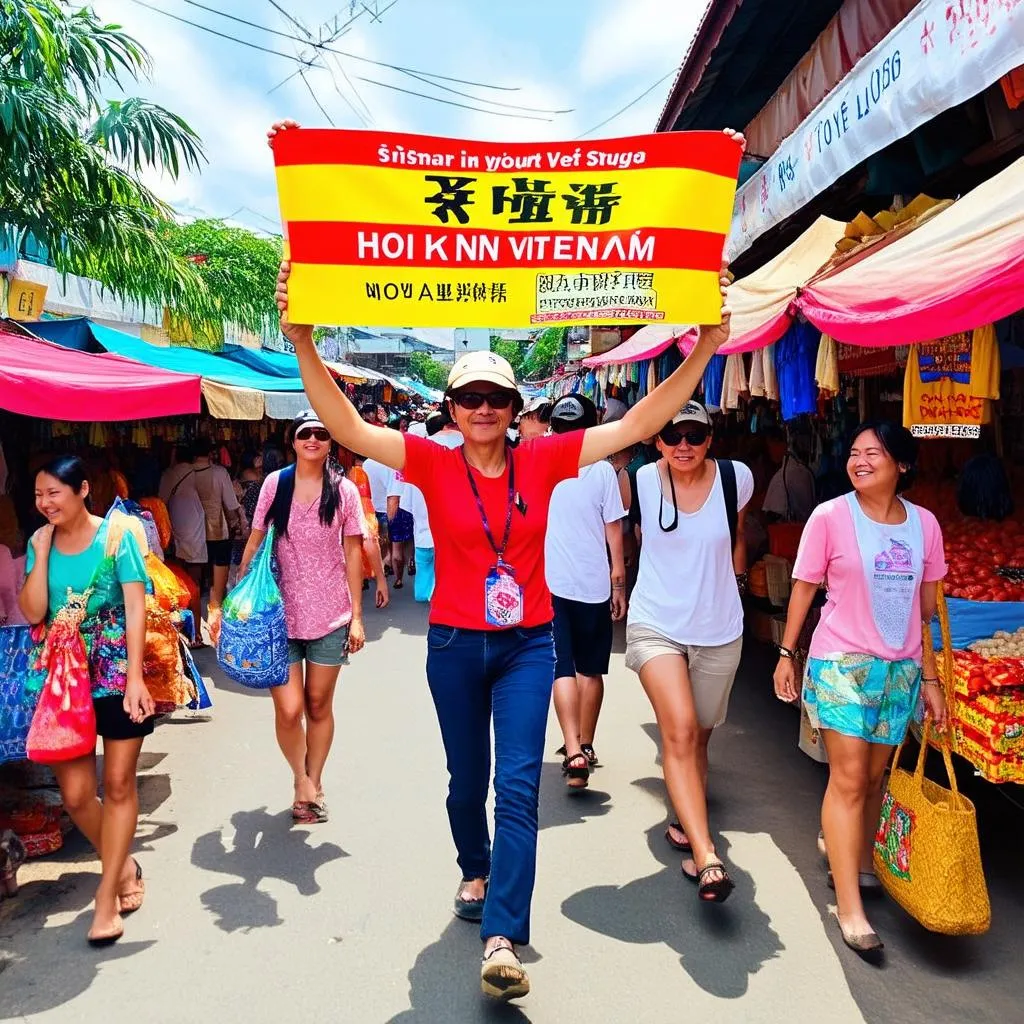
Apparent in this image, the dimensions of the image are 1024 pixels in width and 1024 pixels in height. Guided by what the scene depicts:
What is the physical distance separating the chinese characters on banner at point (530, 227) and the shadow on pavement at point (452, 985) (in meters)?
2.23

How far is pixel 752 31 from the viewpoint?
8211mm

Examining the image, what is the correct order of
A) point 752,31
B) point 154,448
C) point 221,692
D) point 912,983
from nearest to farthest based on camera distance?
point 912,983 → point 221,692 → point 752,31 → point 154,448

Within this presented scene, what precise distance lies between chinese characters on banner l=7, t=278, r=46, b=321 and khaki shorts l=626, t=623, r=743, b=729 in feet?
25.1

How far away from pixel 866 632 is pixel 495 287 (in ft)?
6.12

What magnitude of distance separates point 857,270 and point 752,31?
5.19m

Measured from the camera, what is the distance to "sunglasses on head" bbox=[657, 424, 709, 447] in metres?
3.74

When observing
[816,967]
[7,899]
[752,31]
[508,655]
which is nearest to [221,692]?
[7,899]

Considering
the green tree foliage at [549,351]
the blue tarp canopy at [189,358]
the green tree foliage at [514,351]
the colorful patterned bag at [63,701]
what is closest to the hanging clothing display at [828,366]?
the colorful patterned bag at [63,701]

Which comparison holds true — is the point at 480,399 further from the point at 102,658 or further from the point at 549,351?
the point at 549,351

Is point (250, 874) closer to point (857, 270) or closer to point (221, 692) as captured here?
point (221, 692)

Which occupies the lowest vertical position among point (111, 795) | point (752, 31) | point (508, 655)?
point (111, 795)

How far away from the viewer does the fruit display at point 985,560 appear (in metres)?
4.28

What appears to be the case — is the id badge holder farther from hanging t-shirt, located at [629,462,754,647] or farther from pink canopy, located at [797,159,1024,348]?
pink canopy, located at [797,159,1024,348]

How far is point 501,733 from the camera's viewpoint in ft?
9.78
